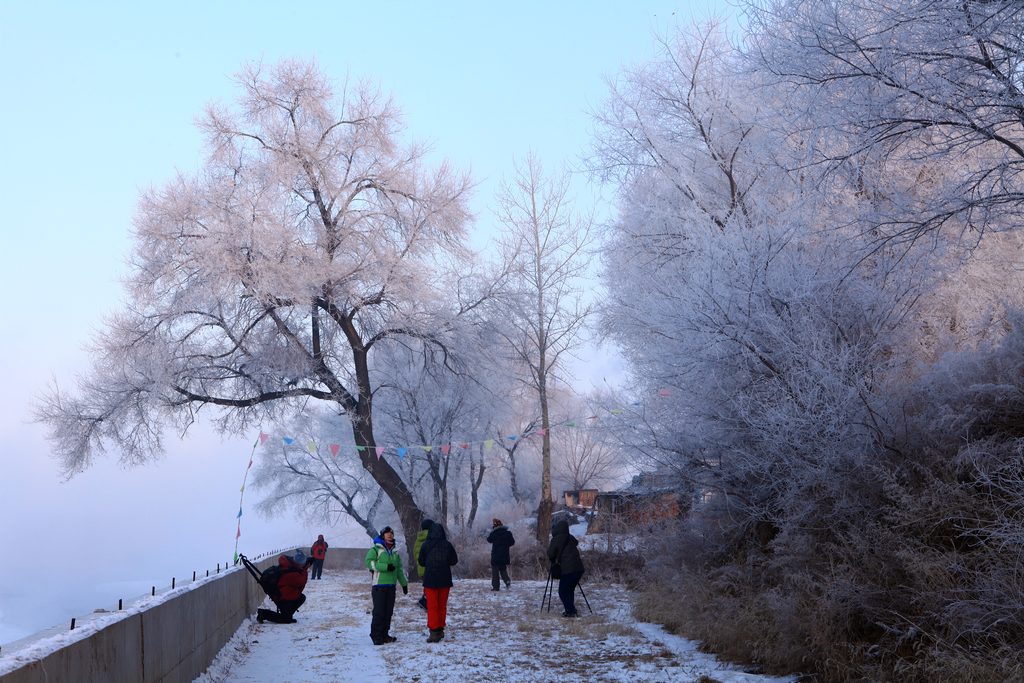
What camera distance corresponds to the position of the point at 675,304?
1218 cm

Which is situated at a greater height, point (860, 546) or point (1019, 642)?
point (860, 546)

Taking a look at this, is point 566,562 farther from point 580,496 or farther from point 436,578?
point 580,496

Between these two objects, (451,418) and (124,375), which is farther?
(451,418)

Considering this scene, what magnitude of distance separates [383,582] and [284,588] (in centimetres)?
359

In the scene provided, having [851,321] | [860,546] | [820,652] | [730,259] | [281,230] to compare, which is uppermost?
[281,230]

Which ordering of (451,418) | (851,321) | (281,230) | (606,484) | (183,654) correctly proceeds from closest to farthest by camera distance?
1. (183,654)
2. (851,321)
3. (281,230)
4. (451,418)
5. (606,484)

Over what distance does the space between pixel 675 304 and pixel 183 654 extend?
686 centimetres

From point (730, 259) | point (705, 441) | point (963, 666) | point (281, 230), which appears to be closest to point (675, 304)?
point (730, 259)

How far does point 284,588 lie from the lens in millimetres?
16594

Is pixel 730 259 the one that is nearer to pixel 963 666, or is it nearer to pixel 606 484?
pixel 963 666

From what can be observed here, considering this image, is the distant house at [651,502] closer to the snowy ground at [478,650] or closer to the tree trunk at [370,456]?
the snowy ground at [478,650]

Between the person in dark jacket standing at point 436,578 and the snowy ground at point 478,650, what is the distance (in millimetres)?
290

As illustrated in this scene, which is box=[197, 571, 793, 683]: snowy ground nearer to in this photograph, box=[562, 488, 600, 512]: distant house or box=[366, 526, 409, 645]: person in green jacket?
box=[366, 526, 409, 645]: person in green jacket

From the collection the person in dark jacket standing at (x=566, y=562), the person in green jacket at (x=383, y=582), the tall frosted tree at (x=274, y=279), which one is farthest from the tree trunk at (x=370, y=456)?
the person in green jacket at (x=383, y=582)
